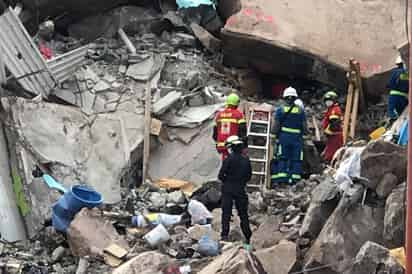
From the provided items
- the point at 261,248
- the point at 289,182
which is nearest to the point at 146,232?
the point at 261,248

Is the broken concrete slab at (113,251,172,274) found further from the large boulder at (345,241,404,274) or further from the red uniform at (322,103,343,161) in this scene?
the red uniform at (322,103,343,161)

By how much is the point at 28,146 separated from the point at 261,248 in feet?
11.0

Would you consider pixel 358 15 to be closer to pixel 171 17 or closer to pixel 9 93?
pixel 171 17

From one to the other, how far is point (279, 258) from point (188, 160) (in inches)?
162

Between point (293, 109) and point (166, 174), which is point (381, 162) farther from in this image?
point (166, 174)

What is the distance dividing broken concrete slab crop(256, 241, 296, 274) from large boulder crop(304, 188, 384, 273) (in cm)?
16

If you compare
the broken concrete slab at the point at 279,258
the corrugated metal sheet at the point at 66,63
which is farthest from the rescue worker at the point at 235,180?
the corrugated metal sheet at the point at 66,63

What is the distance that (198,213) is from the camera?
11.4m

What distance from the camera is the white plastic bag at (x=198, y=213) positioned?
1138 centimetres

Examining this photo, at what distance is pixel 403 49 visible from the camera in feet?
36.3

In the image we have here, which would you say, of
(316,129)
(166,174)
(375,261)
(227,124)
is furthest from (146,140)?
(375,261)

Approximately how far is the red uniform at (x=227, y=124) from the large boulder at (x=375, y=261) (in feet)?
14.1

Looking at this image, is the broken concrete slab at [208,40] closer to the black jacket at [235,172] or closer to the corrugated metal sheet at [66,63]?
the corrugated metal sheet at [66,63]

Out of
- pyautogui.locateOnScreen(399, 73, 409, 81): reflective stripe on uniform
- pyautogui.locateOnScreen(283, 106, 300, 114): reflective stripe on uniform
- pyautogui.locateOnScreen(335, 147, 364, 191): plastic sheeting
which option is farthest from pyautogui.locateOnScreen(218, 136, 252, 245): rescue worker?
pyautogui.locateOnScreen(399, 73, 409, 81): reflective stripe on uniform
